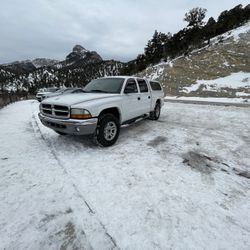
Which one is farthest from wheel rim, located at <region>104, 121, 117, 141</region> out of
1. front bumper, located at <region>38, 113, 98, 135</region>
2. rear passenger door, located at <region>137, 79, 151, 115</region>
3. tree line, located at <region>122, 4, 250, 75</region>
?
tree line, located at <region>122, 4, 250, 75</region>

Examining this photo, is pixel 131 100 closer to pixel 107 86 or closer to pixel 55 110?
pixel 107 86

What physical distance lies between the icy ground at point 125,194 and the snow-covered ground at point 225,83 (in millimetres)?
19535

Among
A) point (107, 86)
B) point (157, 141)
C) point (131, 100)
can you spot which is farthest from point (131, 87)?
point (157, 141)

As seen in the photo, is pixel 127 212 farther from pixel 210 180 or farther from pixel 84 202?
pixel 210 180

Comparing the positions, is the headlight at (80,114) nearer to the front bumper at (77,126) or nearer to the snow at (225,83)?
the front bumper at (77,126)

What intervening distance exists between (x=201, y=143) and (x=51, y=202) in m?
4.30

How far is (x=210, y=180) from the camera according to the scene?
359cm

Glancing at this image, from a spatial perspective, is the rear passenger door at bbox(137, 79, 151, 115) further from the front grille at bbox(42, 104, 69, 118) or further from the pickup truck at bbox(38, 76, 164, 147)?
the front grille at bbox(42, 104, 69, 118)

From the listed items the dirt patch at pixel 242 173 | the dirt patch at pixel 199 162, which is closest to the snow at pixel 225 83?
the dirt patch at pixel 199 162

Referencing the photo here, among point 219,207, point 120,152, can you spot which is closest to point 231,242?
point 219,207

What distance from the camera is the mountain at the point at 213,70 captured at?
75.2 ft

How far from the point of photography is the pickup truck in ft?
14.7

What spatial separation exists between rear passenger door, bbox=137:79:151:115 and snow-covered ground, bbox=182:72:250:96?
17871mm

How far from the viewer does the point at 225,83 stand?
78.3 ft
